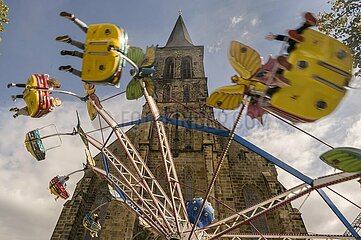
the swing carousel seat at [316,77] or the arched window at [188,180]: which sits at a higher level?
the arched window at [188,180]

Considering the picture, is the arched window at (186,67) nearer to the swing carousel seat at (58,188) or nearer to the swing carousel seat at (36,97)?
the swing carousel seat at (58,188)

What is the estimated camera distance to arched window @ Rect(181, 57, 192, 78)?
2456 cm

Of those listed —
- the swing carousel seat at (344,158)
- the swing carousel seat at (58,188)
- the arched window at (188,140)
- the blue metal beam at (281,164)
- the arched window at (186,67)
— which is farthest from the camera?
the arched window at (186,67)

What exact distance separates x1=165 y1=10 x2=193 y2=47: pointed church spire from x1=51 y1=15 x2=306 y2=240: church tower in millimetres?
9811

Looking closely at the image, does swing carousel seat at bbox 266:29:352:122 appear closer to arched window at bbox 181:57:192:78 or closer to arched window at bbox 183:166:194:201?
arched window at bbox 183:166:194:201

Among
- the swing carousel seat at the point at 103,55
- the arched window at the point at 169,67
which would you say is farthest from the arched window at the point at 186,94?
the swing carousel seat at the point at 103,55

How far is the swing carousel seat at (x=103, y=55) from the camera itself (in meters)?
4.46

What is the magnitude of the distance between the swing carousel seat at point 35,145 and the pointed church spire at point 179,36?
24.0 metres

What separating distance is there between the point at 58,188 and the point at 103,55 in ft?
19.9

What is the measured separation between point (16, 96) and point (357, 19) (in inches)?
432

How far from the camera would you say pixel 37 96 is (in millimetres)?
5879

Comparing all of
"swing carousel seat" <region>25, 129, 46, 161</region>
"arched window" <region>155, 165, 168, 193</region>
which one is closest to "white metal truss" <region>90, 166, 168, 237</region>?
"swing carousel seat" <region>25, 129, 46, 161</region>

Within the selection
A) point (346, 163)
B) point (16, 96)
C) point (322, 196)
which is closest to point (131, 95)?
point (16, 96)

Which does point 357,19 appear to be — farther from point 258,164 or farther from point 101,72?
point 258,164
